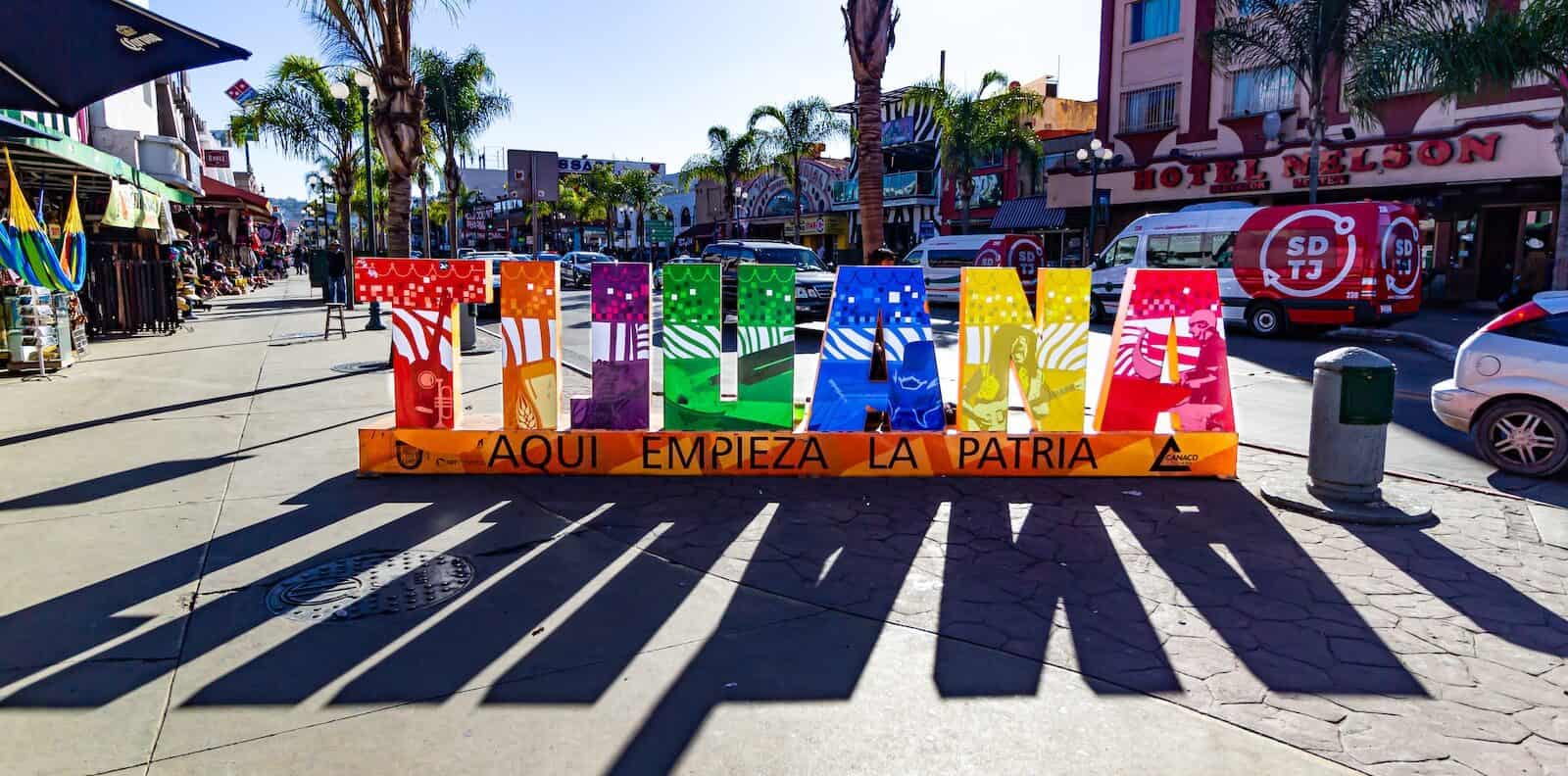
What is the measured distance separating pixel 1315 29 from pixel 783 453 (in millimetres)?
19609

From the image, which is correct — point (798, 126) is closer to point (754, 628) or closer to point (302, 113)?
point (302, 113)

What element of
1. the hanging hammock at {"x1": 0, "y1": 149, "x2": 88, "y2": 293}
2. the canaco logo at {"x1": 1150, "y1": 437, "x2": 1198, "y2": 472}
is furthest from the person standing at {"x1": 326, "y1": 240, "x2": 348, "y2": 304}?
the canaco logo at {"x1": 1150, "y1": 437, "x2": 1198, "y2": 472}

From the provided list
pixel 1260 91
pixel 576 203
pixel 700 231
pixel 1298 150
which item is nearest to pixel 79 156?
pixel 1298 150

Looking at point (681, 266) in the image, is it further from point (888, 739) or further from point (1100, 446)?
point (888, 739)

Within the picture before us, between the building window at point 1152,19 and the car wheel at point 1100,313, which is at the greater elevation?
the building window at point 1152,19

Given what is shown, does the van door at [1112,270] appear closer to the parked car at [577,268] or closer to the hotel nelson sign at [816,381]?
the hotel nelson sign at [816,381]

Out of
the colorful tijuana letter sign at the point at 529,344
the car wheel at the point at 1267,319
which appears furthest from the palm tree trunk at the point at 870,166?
the car wheel at the point at 1267,319

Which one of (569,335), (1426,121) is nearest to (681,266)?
(569,335)

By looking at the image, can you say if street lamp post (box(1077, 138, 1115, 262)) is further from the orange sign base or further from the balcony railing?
the orange sign base

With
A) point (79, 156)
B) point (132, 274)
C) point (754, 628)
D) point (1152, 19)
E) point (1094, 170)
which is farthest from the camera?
point (1152, 19)

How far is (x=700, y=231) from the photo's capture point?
67.1 metres

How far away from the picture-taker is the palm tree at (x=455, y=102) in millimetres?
31750

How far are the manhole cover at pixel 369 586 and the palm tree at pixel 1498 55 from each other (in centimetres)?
1827

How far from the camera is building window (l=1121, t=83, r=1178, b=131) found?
3231cm
